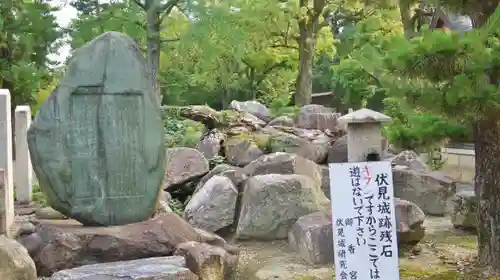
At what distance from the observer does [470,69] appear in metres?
4.47

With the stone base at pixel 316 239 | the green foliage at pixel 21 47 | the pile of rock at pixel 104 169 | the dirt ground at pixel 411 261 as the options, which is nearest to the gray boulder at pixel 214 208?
the dirt ground at pixel 411 261

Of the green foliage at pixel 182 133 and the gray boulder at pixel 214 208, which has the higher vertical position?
the green foliage at pixel 182 133

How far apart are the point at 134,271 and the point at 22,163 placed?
19.2 ft

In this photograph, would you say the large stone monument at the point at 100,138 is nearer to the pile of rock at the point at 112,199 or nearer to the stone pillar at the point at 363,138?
the pile of rock at the point at 112,199

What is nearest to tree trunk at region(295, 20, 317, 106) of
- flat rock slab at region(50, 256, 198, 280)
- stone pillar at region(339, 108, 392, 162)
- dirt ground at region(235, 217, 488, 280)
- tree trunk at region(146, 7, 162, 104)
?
tree trunk at region(146, 7, 162, 104)

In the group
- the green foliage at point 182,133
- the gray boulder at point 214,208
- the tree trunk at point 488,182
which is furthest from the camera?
the green foliage at point 182,133

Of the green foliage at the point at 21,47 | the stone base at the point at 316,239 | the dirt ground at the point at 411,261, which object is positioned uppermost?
the green foliage at the point at 21,47

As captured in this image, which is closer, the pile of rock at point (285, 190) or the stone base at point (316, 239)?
the stone base at point (316, 239)

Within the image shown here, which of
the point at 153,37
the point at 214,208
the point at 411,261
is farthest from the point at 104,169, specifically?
the point at 153,37

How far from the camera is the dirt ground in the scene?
5.77 m

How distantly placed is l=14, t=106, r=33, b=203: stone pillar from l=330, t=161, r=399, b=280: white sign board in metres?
6.92

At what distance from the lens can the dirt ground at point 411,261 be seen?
5.77 metres

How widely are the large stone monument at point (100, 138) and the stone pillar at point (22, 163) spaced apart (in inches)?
167

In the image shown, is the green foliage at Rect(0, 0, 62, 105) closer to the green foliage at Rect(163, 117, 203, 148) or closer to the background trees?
the background trees
